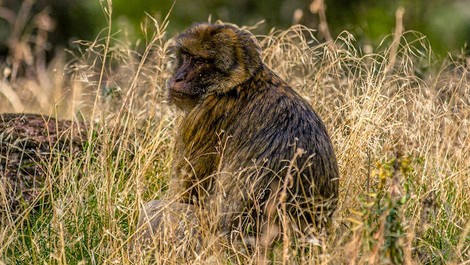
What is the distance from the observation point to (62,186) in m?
6.06

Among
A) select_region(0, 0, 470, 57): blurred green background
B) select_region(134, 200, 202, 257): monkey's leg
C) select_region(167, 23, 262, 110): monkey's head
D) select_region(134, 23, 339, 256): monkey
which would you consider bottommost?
select_region(134, 200, 202, 257): monkey's leg

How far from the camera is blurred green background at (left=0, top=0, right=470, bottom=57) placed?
14.8 metres

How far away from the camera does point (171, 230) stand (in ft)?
16.3

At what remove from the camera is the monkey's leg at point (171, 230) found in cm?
505

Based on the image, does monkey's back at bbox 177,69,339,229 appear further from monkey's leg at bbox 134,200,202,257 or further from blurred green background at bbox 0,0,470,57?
blurred green background at bbox 0,0,470,57

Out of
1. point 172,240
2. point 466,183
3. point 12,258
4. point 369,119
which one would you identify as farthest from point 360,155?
point 12,258

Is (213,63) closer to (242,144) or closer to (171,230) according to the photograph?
(242,144)

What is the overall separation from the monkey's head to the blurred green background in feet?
26.3

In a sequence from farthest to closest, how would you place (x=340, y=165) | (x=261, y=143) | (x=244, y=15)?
(x=244, y=15), (x=340, y=165), (x=261, y=143)

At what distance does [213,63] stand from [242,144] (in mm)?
584

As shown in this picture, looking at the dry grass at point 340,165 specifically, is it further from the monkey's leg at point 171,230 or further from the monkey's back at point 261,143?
the monkey's back at point 261,143

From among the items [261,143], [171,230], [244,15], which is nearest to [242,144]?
[261,143]

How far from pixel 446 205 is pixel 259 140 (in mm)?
1061

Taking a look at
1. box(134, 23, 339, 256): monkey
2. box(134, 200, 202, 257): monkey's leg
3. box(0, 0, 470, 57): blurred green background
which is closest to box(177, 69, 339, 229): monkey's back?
box(134, 23, 339, 256): monkey
